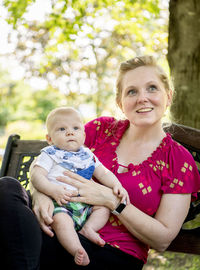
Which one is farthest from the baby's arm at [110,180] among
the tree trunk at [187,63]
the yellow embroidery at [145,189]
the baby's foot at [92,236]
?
the tree trunk at [187,63]

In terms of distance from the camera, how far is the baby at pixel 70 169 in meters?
1.93

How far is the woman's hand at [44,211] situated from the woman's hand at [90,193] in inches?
5.5

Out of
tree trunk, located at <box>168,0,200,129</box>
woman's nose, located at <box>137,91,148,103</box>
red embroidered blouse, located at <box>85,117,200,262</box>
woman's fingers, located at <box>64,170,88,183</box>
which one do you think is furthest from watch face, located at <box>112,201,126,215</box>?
tree trunk, located at <box>168,0,200,129</box>

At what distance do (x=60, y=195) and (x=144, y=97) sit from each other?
31.4 inches

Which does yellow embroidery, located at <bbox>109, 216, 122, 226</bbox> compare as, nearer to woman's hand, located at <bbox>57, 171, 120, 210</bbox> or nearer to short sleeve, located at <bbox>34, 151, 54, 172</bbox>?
woman's hand, located at <bbox>57, 171, 120, 210</bbox>

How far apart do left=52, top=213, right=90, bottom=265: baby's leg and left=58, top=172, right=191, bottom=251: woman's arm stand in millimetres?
150

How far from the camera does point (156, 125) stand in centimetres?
235

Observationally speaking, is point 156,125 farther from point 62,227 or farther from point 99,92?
point 99,92

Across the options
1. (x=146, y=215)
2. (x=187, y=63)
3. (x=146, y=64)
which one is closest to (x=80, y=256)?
(x=146, y=215)

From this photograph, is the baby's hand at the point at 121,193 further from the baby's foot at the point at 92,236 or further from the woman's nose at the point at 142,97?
the woman's nose at the point at 142,97

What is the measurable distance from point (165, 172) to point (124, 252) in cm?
53

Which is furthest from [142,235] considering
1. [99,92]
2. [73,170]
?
[99,92]

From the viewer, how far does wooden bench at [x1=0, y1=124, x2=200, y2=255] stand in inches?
91.6

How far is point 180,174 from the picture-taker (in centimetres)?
210
